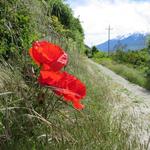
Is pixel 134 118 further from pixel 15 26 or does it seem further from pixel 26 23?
pixel 26 23

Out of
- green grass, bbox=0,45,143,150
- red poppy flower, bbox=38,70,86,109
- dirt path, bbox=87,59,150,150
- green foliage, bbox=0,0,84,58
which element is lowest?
dirt path, bbox=87,59,150,150

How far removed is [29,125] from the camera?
295 centimetres

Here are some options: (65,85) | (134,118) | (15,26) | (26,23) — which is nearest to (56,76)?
(65,85)

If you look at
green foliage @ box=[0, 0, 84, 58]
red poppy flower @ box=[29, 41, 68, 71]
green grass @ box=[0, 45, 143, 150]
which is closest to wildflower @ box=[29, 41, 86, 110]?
red poppy flower @ box=[29, 41, 68, 71]

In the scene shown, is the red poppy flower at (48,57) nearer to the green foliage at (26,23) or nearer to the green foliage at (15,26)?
the green foliage at (15,26)

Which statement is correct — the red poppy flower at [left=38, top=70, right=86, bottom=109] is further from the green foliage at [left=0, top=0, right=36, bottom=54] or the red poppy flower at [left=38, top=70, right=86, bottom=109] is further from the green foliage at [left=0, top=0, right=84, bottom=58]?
the green foliage at [left=0, top=0, right=84, bottom=58]

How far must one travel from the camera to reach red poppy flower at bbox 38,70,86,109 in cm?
280

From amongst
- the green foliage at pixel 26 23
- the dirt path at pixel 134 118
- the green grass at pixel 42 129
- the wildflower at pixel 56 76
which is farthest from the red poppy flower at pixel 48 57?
the green foliage at pixel 26 23

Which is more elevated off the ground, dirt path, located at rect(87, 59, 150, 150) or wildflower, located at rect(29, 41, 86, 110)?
wildflower, located at rect(29, 41, 86, 110)

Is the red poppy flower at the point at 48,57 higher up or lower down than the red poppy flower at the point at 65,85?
higher up

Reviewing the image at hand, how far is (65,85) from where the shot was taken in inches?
112

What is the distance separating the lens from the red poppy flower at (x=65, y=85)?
110 inches

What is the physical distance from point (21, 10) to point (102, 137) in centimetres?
226

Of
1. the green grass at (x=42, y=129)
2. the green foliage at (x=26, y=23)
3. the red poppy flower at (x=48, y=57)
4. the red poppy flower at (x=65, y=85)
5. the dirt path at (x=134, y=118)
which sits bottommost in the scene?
the dirt path at (x=134, y=118)
